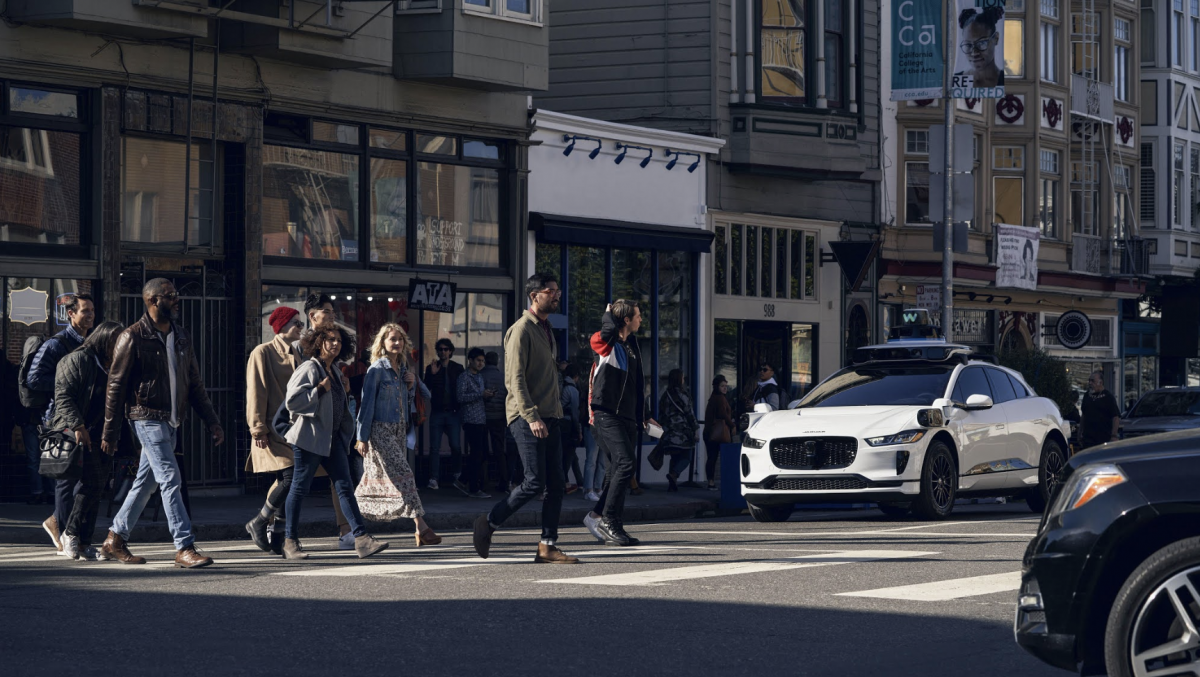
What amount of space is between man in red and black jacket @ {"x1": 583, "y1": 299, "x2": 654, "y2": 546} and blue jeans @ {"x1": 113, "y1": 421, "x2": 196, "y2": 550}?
302 cm

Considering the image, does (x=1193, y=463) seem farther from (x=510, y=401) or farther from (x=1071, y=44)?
(x=1071, y=44)

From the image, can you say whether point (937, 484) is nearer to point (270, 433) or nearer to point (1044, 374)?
point (270, 433)

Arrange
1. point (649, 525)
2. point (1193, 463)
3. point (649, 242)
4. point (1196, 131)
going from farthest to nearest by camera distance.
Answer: point (1196, 131) → point (649, 242) → point (649, 525) → point (1193, 463)

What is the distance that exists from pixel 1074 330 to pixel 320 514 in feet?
76.5

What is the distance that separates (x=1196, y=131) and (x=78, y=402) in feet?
121

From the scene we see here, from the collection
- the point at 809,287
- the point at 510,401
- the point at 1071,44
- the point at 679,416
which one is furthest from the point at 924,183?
the point at 510,401

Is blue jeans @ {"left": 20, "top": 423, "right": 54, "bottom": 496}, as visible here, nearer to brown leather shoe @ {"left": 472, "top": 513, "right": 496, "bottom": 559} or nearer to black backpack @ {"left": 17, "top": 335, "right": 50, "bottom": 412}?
black backpack @ {"left": 17, "top": 335, "right": 50, "bottom": 412}

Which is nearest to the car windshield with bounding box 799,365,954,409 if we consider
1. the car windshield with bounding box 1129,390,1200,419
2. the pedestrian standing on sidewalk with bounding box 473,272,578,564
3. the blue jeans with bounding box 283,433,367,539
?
the pedestrian standing on sidewalk with bounding box 473,272,578,564

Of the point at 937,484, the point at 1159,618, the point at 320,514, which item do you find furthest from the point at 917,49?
the point at 1159,618

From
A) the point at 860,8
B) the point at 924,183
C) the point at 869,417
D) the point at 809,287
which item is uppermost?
the point at 860,8

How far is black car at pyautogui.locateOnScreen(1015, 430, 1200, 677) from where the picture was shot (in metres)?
6.06

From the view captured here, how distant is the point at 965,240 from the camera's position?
28.7 metres

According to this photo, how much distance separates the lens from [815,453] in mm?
16438

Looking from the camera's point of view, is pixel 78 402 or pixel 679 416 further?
pixel 679 416
